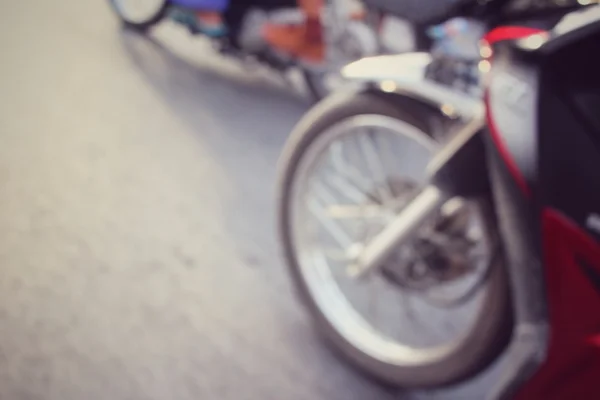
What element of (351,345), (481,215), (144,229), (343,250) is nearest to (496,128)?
(481,215)

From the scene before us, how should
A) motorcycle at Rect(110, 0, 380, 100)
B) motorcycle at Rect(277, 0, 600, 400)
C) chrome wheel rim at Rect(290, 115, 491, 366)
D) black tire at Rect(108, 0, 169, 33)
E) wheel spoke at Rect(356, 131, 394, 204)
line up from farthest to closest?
black tire at Rect(108, 0, 169, 33)
motorcycle at Rect(110, 0, 380, 100)
wheel spoke at Rect(356, 131, 394, 204)
chrome wheel rim at Rect(290, 115, 491, 366)
motorcycle at Rect(277, 0, 600, 400)

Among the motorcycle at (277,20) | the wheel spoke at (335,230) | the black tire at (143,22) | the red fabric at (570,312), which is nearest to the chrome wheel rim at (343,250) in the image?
the wheel spoke at (335,230)

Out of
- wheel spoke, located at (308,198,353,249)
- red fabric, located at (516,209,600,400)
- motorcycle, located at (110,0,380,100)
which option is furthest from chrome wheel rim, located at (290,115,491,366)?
motorcycle, located at (110,0,380,100)

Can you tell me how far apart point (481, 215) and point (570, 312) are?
19cm

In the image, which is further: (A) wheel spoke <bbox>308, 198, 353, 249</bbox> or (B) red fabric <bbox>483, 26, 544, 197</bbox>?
(A) wheel spoke <bbox>308, 198, 353, 249</bbox>

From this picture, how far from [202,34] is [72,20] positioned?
57cm

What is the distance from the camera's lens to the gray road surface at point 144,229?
47.2 inches

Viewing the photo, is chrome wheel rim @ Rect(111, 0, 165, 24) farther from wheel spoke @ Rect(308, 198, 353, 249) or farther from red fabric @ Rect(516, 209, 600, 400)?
red fabric @ Rect(516, 209, 600, 400)

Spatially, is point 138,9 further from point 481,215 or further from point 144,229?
point 481,215

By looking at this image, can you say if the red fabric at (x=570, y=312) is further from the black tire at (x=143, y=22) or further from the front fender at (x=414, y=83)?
the black tire at (x=143, y=22)

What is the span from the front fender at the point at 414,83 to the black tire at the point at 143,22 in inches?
54.2

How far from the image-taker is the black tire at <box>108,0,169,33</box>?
2.21m

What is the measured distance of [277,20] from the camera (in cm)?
194

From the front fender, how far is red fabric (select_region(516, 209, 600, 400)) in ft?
0.65
